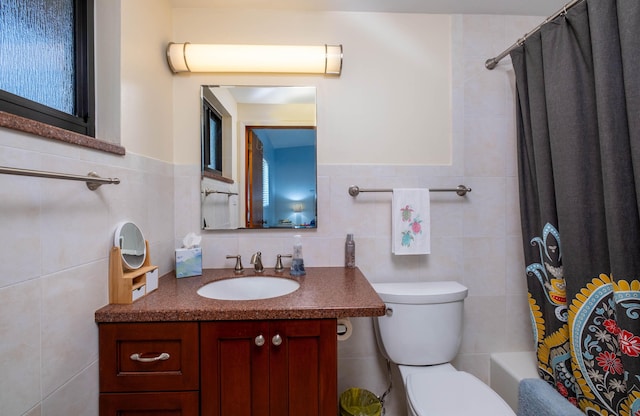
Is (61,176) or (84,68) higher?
(84,68)

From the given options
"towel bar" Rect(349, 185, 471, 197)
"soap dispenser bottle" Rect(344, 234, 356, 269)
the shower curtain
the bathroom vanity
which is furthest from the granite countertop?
the shower curtain

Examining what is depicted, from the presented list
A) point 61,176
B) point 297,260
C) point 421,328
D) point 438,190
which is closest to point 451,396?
point 421,328

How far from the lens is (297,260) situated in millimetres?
1384

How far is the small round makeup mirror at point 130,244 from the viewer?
100 centimetres

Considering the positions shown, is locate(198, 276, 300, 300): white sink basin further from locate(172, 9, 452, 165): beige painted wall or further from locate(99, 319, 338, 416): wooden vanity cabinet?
locate(172, 9, 452, 165): beige painted wall

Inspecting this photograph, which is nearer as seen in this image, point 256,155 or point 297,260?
point 297,260

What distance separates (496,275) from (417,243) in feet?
1.67

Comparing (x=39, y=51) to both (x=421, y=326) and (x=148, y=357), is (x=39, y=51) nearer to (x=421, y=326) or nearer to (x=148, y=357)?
(x=148, y=357)

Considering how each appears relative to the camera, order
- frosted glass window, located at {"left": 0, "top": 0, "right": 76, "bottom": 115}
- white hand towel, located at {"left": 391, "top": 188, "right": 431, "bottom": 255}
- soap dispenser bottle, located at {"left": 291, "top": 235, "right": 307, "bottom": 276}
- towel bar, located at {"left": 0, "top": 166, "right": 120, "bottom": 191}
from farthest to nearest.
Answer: white hand towel, located at {"left": 391, "top": 188, "right": 431, "bottom": 255}
soap dispenser bottle, located at {"left": 291, "top": 235, "right": 307, "bottom": 276}
frosted glass window, located at {"left": 0, "top": 0, "right": 76, "bottom": 115}
towel bar, located at {"left": 0, "top": 166, "right": 120, "bottom": 191}

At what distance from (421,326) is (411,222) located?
1.65 ft

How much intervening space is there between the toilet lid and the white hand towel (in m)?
0.56

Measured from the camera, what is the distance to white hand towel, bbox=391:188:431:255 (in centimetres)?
148

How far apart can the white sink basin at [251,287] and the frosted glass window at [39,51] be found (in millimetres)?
865

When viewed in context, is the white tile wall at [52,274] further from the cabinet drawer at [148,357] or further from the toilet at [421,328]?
the toilet at [421,328]
